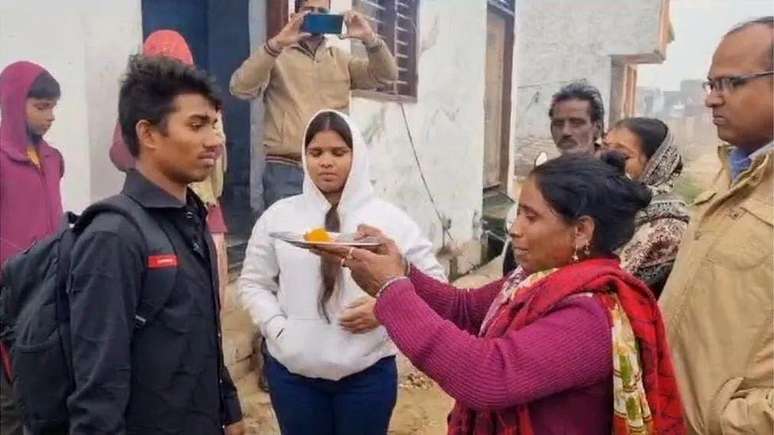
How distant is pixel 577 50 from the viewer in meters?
18.1

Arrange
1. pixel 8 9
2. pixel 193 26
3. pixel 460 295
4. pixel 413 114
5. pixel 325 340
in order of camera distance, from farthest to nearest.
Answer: pixel 413 114 < pixel 193 26 < pixel 8 9 < pixel 325 340 < pixel 460 295

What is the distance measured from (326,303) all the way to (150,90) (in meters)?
0.92

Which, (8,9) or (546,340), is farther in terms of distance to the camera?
(8,9)

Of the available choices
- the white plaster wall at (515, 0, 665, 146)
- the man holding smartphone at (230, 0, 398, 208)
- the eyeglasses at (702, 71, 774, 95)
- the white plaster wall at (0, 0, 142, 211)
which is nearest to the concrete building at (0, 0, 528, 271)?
the white plaster wall at (0, 0, 142, 211)

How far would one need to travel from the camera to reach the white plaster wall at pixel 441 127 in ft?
19.4

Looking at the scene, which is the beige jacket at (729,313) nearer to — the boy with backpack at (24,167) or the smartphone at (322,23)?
the boy with backpack at (24,167)

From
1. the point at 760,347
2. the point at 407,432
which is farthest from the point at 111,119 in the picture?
the point at 760,347

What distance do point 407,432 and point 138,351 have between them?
2.85 m

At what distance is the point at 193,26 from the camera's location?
5184 mm

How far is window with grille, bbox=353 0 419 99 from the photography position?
19.1 feet

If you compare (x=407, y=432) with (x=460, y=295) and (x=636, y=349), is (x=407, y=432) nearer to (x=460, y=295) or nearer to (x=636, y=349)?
(x=460, y=295)

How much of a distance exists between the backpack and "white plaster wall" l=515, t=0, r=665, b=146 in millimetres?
16166

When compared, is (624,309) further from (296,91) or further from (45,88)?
(296,91)

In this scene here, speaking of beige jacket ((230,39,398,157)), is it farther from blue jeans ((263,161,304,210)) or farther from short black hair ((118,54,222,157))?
short black hair ((118,54,222,157))
